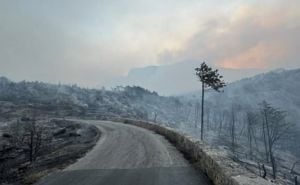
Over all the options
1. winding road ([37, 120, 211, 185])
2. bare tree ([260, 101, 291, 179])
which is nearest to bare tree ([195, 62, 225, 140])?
bare tree ([260, 101, 291, 179])

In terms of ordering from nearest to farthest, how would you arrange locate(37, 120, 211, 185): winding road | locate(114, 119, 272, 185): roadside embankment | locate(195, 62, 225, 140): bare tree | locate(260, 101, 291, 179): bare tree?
locate(114, 119, 272, 185): roadside embankment, locate(37, 120, 211, 185): winding road, locate(195, 62, 225, 140): bare tree, locate(260, 101, 291, 179): bare tree

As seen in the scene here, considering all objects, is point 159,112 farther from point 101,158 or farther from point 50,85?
point 101,158

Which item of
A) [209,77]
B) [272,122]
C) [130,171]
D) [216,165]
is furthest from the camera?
[272,122]

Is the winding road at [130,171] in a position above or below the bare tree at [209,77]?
below

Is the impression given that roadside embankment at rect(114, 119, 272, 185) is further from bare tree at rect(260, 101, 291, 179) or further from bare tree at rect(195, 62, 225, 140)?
bare tree at rect(260, 101, 291, 179)

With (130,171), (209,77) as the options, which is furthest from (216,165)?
(209,77)

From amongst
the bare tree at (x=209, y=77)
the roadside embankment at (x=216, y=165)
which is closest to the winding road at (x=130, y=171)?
the roadside embankment at (x=216, y=165)

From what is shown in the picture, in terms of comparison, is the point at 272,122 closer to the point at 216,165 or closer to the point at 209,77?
the point at 209,77

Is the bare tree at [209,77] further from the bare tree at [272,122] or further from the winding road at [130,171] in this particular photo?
the winding road at [130,171]

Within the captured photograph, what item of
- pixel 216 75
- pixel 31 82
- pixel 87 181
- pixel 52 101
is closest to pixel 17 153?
pixel 87 181

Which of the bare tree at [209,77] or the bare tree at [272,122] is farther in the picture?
the bare tree at [272,122]

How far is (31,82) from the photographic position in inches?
6063

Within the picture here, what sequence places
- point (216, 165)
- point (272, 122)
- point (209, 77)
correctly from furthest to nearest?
point (272, 122)
point (209, 77)
point (216, 165)

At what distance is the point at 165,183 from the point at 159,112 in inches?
6216
